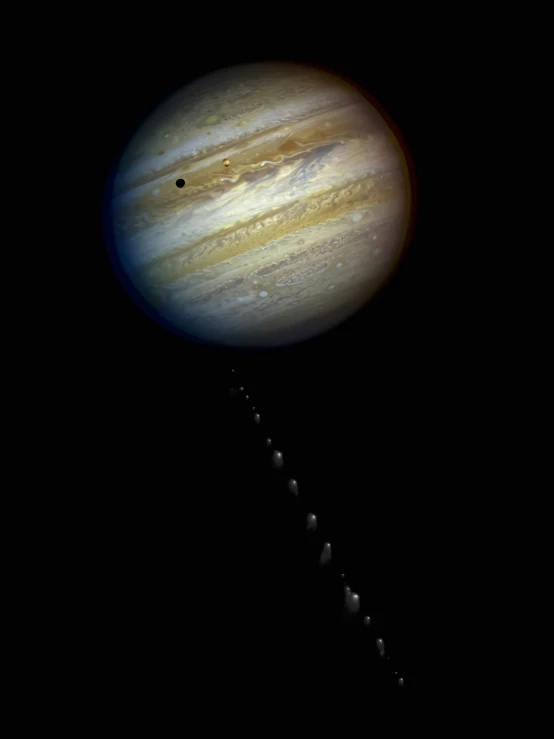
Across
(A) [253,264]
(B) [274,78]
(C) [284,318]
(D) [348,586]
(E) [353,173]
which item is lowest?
(D) [348,586]

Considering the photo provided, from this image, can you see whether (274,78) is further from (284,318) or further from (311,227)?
(284,318)

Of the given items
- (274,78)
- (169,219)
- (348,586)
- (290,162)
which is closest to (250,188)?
(290,162)

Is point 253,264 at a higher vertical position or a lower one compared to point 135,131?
lower

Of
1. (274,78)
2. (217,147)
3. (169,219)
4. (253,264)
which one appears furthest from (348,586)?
(274,78)

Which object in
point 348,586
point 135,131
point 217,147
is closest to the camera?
point 217,147

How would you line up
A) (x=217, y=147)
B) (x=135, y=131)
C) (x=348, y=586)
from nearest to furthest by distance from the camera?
(x=217, y=147) → (x=135, y=131) → (x=348, y=586)

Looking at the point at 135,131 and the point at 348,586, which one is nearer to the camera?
the point at 135,131
